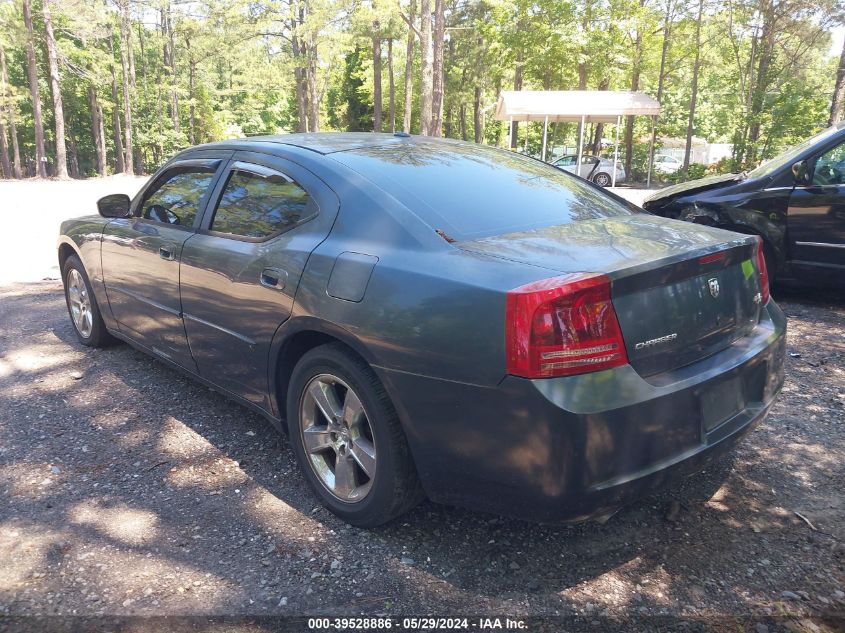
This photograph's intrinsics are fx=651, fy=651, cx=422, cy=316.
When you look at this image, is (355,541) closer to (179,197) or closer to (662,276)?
(662,276)

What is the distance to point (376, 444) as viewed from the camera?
8.59 ft

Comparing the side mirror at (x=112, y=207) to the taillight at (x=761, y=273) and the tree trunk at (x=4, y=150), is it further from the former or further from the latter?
the tree trunk at (x=4, y=150)

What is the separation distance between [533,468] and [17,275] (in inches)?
331

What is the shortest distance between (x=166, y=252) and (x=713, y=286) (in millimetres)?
2939

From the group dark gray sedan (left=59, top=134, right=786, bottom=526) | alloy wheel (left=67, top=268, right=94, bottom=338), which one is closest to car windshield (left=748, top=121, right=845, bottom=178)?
dark gray sedan (left=59, top=134, right=786, bottom=526)

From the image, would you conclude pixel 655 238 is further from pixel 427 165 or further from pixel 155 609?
pixel 155 609

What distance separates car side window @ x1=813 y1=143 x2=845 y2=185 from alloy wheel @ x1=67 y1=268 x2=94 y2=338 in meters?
6.29

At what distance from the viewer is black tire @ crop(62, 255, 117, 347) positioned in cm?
498

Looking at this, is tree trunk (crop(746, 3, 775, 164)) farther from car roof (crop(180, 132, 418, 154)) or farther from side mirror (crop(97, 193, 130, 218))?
side mirror (crop(97, 193, 130, 218))

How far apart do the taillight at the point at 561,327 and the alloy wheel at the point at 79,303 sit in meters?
4.07

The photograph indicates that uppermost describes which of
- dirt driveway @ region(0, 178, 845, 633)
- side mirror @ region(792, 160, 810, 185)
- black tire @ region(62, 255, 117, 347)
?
side mirror @ region(792, 160, 810, 185)

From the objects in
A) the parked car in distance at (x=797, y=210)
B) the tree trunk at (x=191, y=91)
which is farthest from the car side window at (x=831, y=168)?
the tree trunk at (x=191, y=91)

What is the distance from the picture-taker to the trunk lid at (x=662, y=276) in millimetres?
2268

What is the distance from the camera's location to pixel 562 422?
210cm
